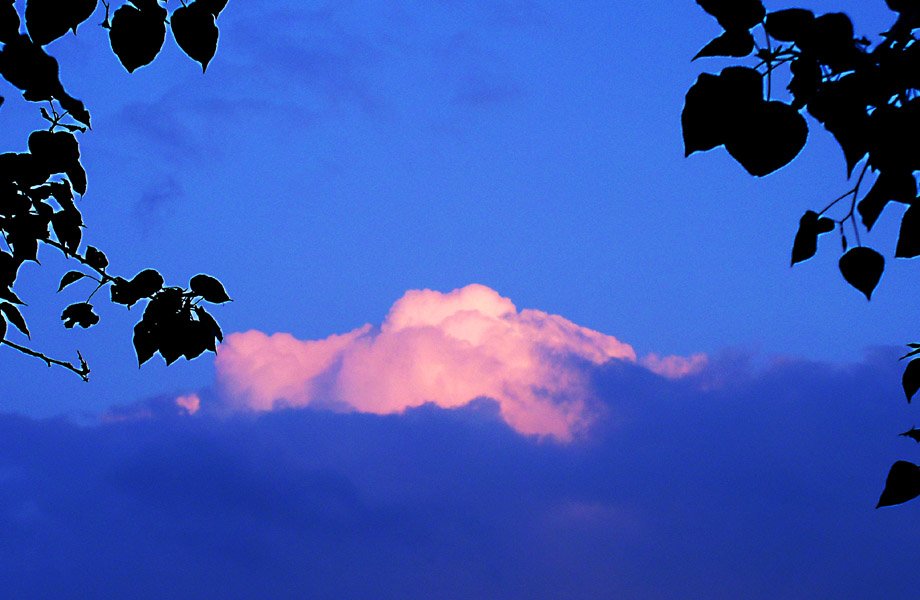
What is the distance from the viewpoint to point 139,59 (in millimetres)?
2195

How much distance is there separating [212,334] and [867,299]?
10.7ft

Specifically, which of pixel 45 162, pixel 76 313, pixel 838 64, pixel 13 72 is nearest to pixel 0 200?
pixel 45 162

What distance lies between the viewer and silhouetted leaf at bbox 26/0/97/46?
1.95 meters

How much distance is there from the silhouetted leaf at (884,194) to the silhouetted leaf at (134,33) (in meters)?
2.06

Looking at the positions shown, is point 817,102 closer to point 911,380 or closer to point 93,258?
point 911,380

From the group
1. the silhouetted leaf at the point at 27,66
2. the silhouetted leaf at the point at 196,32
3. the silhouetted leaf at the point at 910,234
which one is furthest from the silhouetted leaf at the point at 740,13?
the silhouetted leaf at the point at 27,66

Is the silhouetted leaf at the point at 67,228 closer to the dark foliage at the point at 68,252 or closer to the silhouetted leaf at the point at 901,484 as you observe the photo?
the dark foliage at the point at 68,252

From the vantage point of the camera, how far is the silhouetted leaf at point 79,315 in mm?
4719

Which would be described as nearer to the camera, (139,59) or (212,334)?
(139,59)

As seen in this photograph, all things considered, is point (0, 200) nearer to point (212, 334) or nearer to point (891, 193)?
point (212, 334)

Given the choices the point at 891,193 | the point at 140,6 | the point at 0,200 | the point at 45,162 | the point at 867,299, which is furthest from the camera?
the point at 0,200

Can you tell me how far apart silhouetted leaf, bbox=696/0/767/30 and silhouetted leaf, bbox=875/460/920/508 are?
184 cm

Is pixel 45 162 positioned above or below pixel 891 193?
above

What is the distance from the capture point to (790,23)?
190cm
